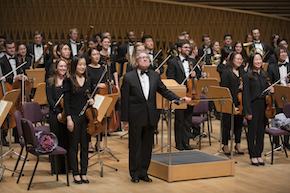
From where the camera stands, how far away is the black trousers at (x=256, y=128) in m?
7.87

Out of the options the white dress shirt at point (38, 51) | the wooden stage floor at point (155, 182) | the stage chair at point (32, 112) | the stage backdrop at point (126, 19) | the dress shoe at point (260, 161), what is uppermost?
the stage backdrop at point (126, 19)

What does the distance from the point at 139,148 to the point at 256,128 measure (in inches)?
68.6

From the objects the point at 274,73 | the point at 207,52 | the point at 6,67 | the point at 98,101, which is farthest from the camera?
the point at 207,52

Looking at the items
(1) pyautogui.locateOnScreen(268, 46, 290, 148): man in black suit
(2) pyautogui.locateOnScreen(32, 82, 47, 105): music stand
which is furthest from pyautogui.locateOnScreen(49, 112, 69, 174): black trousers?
(1) pyautogui.locateOnScreen(268, 46, 290, 148): man in black suit

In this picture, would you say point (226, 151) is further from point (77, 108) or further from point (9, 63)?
point (9, 63)

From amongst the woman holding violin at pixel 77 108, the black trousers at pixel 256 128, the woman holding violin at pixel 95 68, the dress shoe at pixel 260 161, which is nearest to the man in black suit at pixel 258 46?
the black trousers at pixel 256 128

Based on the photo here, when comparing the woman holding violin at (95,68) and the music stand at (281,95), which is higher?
the woman holding violin at (95,68)

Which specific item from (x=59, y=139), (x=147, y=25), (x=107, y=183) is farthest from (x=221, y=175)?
(x=147, y=25)

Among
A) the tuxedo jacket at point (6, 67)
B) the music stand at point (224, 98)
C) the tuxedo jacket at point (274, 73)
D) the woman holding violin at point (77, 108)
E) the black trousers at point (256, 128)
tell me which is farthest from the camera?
the tuxedo jacket at point (6, 67)

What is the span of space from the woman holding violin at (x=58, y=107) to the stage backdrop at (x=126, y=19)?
7870mm

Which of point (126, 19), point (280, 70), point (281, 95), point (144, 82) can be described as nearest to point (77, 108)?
point (144, 82)

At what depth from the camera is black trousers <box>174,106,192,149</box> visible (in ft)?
28.2

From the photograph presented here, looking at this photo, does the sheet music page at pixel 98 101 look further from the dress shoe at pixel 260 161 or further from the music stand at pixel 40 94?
the dress shoe at pixel 260 161

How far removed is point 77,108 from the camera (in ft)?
22.6
